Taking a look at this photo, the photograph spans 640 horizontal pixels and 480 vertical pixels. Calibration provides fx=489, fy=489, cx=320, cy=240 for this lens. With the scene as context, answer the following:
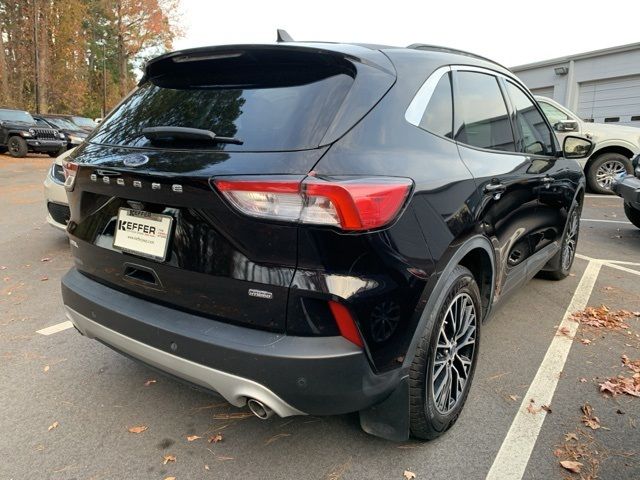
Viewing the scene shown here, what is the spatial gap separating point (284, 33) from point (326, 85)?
0.77 meters

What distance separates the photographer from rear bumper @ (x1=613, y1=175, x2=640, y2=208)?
19.6ft

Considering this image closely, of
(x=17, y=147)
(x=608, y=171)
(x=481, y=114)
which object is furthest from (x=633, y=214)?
(x=17, y=147)

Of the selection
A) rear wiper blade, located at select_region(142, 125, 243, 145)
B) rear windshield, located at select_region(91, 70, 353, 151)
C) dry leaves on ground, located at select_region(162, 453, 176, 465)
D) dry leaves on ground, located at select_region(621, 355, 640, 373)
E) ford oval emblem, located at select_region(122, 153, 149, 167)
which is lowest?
dry leaves on ground, located at select_region(162, 453, 176, 465)

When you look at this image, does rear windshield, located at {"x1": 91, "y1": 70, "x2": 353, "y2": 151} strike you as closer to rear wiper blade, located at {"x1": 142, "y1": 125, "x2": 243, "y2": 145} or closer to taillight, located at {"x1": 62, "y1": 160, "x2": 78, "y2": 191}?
rear wiper blade, located at {"x1": 142, "y1": 125, "x2": 243, "y2": 145}

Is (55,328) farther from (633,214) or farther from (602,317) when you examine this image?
(633,214)

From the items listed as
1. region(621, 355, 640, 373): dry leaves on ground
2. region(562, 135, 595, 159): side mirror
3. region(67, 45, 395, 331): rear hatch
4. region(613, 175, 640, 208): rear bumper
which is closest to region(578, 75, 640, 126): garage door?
region(613, 175, 640, 208): rear bumper

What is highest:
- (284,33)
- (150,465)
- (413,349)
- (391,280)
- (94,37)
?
(94,37)

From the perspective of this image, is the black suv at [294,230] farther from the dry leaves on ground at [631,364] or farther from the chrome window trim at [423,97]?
the dry leaves on ground at [631,364]

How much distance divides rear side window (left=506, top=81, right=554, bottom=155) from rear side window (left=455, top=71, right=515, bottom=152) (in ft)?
0.78

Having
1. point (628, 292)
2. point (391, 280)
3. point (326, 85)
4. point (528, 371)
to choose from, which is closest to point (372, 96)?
point (326, 85)

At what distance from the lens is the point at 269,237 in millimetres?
1757

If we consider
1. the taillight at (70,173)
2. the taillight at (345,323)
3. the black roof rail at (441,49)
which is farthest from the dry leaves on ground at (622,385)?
the taillight at (70,173)

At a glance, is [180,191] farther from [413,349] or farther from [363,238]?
[413,349]

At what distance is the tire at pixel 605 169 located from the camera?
9.77 m
